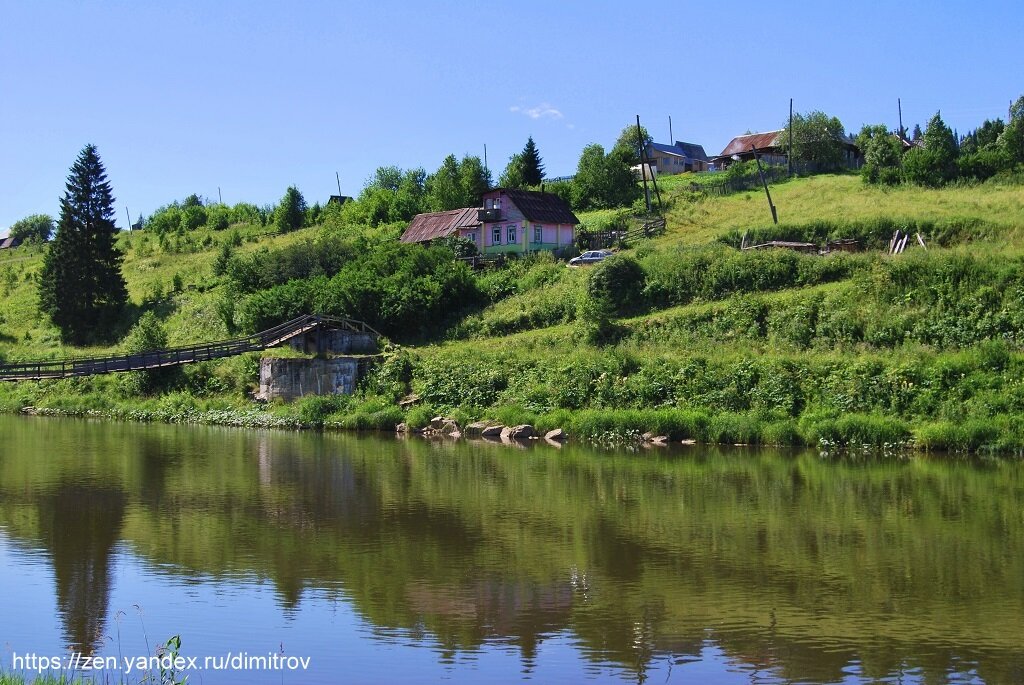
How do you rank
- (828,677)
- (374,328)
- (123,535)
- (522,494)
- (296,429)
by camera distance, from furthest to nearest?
(374,328), (296,429), (522,494), (123,535), (828,677)

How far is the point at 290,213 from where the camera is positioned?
9594 centimetres

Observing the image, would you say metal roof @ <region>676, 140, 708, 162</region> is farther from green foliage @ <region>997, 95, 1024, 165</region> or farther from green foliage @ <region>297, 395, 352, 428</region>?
green foliage @ <region>297, 395, 352, 428</region>

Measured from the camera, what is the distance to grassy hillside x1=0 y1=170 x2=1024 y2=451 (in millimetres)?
37469

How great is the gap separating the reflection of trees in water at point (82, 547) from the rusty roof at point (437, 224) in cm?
4448

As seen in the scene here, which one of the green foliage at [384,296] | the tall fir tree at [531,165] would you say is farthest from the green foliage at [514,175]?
the green foliage at [384,296]

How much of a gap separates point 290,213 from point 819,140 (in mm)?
48155

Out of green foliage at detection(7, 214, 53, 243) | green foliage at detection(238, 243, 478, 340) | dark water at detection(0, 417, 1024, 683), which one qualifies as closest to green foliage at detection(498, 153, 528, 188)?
green foliage at detection(238, 243, 478, 340)

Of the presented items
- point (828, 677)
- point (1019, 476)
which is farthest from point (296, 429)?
Result: point (828, 677)

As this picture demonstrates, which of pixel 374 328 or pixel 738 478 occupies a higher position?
pixel 374 328

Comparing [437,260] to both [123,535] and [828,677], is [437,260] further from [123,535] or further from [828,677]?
[828,677]

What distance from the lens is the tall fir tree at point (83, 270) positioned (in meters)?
A: 69.1

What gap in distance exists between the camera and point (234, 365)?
53.9m

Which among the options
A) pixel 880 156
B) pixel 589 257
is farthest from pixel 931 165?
pixel 589 257

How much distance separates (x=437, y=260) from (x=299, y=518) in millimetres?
37123
